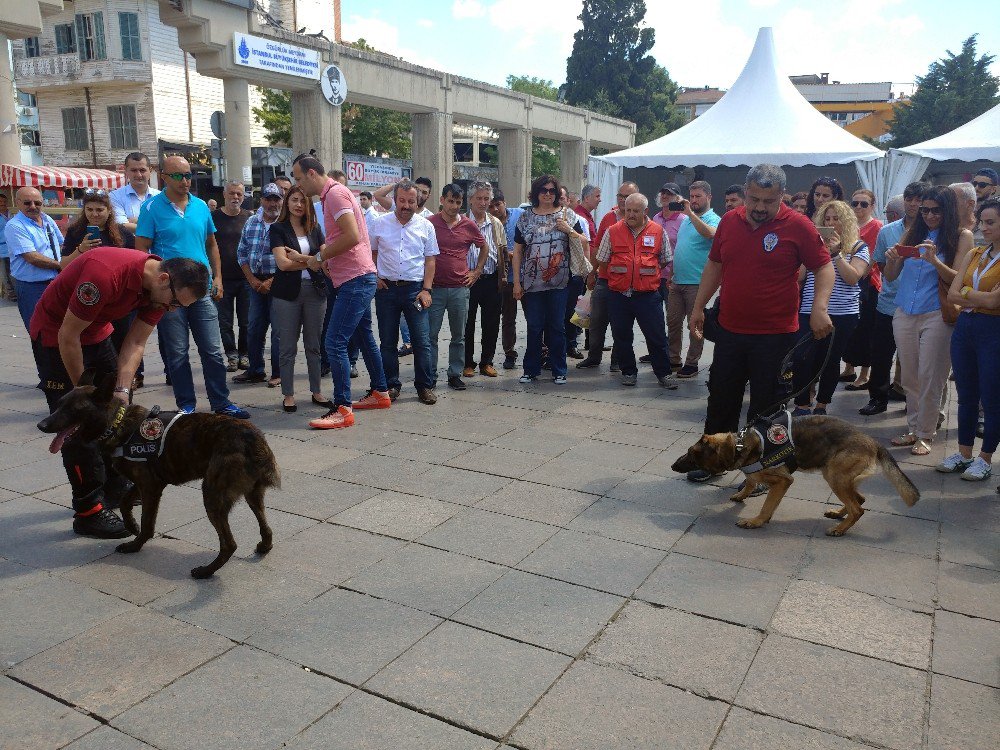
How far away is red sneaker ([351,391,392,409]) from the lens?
6.84m

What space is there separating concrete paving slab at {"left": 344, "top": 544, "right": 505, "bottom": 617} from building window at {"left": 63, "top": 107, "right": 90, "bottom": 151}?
3881 centimetres

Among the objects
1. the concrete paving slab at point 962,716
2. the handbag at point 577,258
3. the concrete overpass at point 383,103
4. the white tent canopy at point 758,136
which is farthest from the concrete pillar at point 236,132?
the concrete paving slab at point 962,716

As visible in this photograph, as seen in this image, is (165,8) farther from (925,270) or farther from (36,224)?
(925,270)

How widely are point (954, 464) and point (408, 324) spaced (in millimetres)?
4524

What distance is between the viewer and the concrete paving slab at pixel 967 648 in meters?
2.94

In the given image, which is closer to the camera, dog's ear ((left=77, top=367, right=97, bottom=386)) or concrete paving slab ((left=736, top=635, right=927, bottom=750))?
concrete paving slab ((left=736, top=635, right=927, bottom=750))

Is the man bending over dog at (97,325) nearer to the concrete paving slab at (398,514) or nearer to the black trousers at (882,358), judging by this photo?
the concrete paving slab at (398,514)

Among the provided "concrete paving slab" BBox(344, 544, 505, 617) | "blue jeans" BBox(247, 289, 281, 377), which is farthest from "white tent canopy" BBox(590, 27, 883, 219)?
"concrete paving slab" BBox(344, 544, 505, 617)

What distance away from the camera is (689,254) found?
27.0 feet

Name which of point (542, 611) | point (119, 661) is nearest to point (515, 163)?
point (542, 611)

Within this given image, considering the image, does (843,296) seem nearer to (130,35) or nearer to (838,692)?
Answer: (838,692)

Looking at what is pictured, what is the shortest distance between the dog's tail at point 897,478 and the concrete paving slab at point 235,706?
3130 mm

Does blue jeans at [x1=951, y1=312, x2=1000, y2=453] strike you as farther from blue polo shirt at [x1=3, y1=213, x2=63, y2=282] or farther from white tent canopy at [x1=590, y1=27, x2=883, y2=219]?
white tent canopy at [x1=590, y1=27, x2=883, y2=219]

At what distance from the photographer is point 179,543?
4.10m
